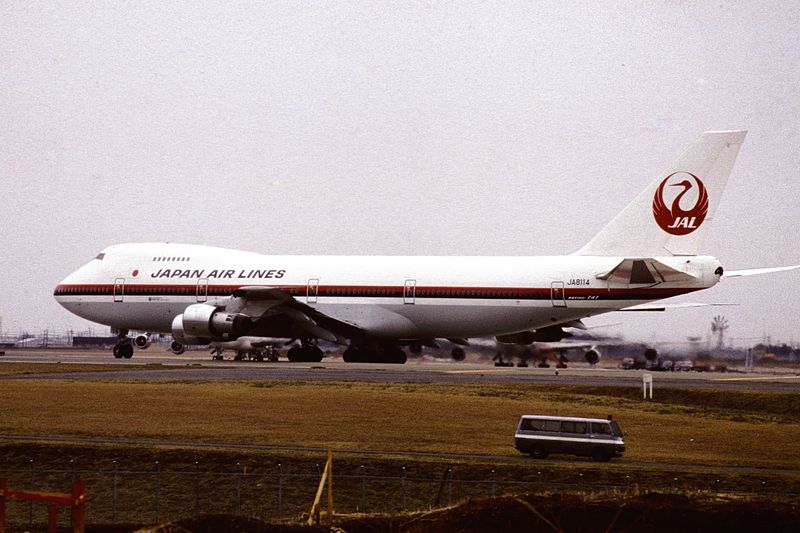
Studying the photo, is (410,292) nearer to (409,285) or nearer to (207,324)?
(409,285)

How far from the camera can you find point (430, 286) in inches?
2562

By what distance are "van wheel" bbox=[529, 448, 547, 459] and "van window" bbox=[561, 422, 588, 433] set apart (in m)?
0.85

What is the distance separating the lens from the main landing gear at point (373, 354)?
7188 cm

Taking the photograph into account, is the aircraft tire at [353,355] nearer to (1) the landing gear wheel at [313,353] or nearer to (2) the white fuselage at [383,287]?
(1) the landing gear wheel at [313,353]

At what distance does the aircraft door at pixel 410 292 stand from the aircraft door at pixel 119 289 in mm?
20887

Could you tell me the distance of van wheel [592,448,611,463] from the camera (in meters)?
32.2

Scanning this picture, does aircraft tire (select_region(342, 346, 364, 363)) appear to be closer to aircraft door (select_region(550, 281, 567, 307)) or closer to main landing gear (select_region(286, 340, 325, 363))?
main landing gear (select_region(286, 340, 325, 363))

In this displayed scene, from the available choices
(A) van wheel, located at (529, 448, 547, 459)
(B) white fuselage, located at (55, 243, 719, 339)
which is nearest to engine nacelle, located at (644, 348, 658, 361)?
(B) white fuselage, located at (55, 243, 719, 339)

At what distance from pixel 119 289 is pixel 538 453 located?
Answer: 158 ft

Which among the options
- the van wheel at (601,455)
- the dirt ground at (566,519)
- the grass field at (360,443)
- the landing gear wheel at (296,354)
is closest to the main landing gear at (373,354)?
the landing gear wheel at (296,354)

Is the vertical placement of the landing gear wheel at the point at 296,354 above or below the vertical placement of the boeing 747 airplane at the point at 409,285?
below

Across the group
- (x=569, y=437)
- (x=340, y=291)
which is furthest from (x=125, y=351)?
(x=569, y=437)

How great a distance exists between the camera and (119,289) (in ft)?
247

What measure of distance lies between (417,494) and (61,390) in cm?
2600
